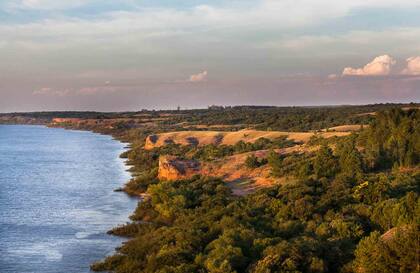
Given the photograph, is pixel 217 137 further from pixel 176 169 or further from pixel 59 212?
pixel 59 212

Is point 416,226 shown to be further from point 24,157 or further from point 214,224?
point 24,157

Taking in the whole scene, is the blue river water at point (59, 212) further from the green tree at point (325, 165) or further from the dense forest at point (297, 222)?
the green tree at point (325, 165)

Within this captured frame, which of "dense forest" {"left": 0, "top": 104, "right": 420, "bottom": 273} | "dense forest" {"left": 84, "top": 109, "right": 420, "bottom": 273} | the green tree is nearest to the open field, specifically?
"dense forest" {"left": 0, "top": 104, "right": 420, "bottom": 273}

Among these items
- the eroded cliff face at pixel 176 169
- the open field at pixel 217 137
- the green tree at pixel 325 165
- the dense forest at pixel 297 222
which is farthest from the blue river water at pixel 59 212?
the green tree at pixel 325 165

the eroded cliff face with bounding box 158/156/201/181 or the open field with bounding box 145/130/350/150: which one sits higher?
the open field with bounding box 145/130/350/150

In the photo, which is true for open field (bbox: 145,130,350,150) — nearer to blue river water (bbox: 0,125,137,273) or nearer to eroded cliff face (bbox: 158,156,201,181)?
blue river water (bbox: 0,125,137,273)

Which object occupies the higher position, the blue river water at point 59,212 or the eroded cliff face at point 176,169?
the eroded cliff face at point 176,169

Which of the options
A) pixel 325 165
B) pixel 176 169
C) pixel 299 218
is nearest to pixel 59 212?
pixel 176 169
